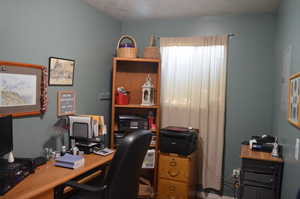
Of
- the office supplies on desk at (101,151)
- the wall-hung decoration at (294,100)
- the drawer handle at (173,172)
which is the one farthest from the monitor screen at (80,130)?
the wall-hung decoration at (294,100)

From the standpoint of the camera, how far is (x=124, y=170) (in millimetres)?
1771

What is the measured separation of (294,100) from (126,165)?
1228 mm

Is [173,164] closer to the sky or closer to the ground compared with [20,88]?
closer to the ground

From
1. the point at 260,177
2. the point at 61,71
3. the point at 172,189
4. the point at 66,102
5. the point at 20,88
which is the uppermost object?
the point at 61,71

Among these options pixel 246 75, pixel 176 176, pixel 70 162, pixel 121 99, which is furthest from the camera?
pixel 121 99

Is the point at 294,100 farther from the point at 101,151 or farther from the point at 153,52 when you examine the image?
the point at 153,52

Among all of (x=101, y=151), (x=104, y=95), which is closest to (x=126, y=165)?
(x=101, y=151)

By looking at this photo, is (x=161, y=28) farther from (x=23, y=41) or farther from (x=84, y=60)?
(x=23, y=41)

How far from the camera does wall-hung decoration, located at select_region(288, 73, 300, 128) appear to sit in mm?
1595

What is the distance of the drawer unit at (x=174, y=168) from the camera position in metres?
2.98

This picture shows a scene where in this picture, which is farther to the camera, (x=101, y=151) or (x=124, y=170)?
(x=101, y=151)

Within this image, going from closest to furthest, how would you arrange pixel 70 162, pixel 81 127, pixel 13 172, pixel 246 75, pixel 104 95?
pixel 13 172
pixel 70 162
pixel 81 127
pixel 246 75
pixel 104 95

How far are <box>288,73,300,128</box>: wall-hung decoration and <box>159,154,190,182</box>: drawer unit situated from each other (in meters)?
1.45

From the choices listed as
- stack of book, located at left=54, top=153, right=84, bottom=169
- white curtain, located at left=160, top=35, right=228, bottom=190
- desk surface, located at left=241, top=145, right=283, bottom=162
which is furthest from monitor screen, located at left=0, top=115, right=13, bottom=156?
white curtain, located at left=160, top=35, right=228, bottom=190
